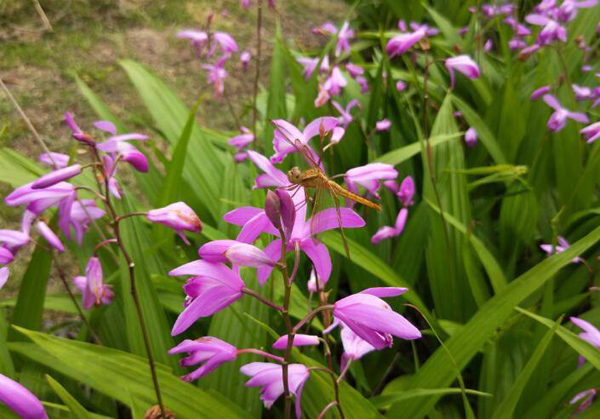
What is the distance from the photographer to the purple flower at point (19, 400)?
566 millimetres

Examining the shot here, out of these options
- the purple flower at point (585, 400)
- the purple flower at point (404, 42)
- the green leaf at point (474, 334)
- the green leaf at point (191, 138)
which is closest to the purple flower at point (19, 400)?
the green leaf at point (474, 334)

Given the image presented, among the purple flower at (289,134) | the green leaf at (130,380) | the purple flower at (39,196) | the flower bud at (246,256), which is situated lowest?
the green leaf at (130,380)

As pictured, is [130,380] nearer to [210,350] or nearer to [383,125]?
[210,350]

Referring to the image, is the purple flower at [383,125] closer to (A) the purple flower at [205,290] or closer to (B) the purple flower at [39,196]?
(B) the purple flower at [39,196]

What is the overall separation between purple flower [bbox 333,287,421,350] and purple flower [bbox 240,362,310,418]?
0.55 ft

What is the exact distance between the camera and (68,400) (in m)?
0.82

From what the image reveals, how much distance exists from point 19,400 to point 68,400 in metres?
0.27

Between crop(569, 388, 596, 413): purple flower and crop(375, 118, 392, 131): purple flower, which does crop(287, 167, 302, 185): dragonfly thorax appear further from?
crop(375, 118, 392, 131): purple flower

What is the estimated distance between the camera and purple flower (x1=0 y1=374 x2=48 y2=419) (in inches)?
22.3

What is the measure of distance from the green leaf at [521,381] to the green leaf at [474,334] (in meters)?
0.11

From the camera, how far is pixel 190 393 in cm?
98

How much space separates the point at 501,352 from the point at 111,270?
981mm

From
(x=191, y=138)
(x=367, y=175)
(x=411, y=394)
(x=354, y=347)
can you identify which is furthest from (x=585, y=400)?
(x=191, y=138)

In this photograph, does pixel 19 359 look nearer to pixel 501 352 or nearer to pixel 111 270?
pixel 111 270
